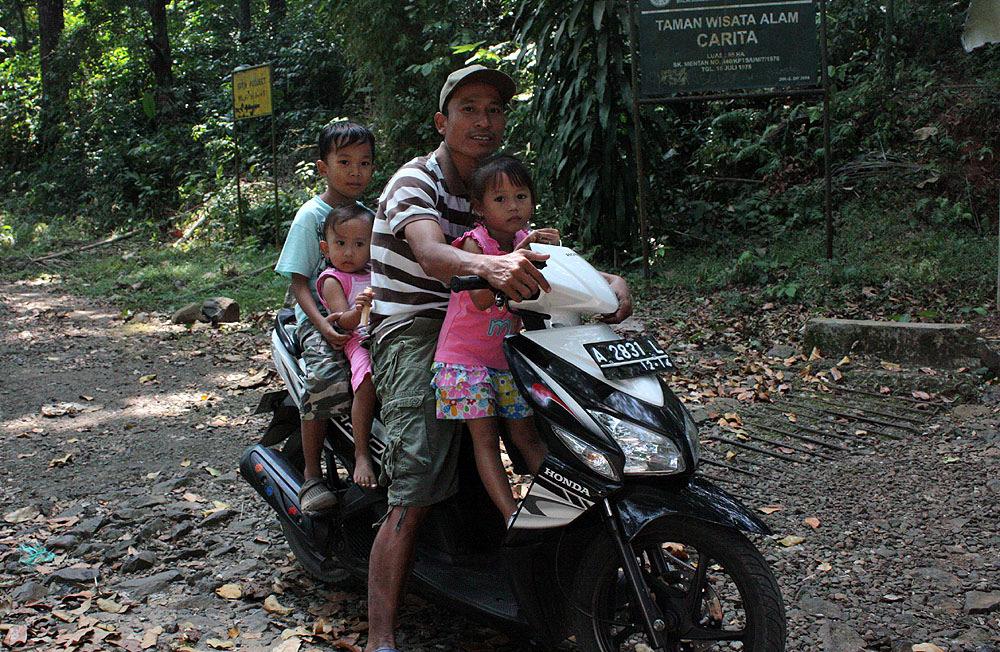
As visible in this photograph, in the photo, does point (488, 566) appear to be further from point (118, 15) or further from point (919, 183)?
point (118, 15)

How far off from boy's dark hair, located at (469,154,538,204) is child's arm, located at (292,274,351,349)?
918 millimetres

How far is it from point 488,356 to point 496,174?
22.3 inches

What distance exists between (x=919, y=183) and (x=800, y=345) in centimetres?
358

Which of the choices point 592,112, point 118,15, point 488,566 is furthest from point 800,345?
point 118,15

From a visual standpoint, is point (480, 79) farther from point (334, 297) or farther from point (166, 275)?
point (166, 275)

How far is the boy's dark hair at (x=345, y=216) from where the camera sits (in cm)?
367

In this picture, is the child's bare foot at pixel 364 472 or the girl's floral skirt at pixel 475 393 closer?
the girl's floral skirt at pixel 475 393

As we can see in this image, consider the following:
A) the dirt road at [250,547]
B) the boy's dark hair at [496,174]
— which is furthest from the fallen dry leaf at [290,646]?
the boy's dark hair at [496,174]

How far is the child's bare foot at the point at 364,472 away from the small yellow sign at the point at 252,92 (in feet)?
32.3

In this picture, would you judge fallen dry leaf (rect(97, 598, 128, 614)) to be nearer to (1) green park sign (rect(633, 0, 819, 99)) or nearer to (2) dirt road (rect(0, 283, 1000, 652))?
(2) dirt road (rect(0, 283, 1000, 652))

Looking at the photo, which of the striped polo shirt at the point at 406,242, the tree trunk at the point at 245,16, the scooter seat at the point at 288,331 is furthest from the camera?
the tree trunk at the point at 245,16

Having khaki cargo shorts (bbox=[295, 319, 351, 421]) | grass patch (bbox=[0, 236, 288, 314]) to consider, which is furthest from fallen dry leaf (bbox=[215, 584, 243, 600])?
grass patch (bbox=[0, 236, 288, 314])

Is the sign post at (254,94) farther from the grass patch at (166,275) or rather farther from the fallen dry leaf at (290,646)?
the fallen dry leaf at (290,646)

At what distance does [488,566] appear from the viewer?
3.12 m
